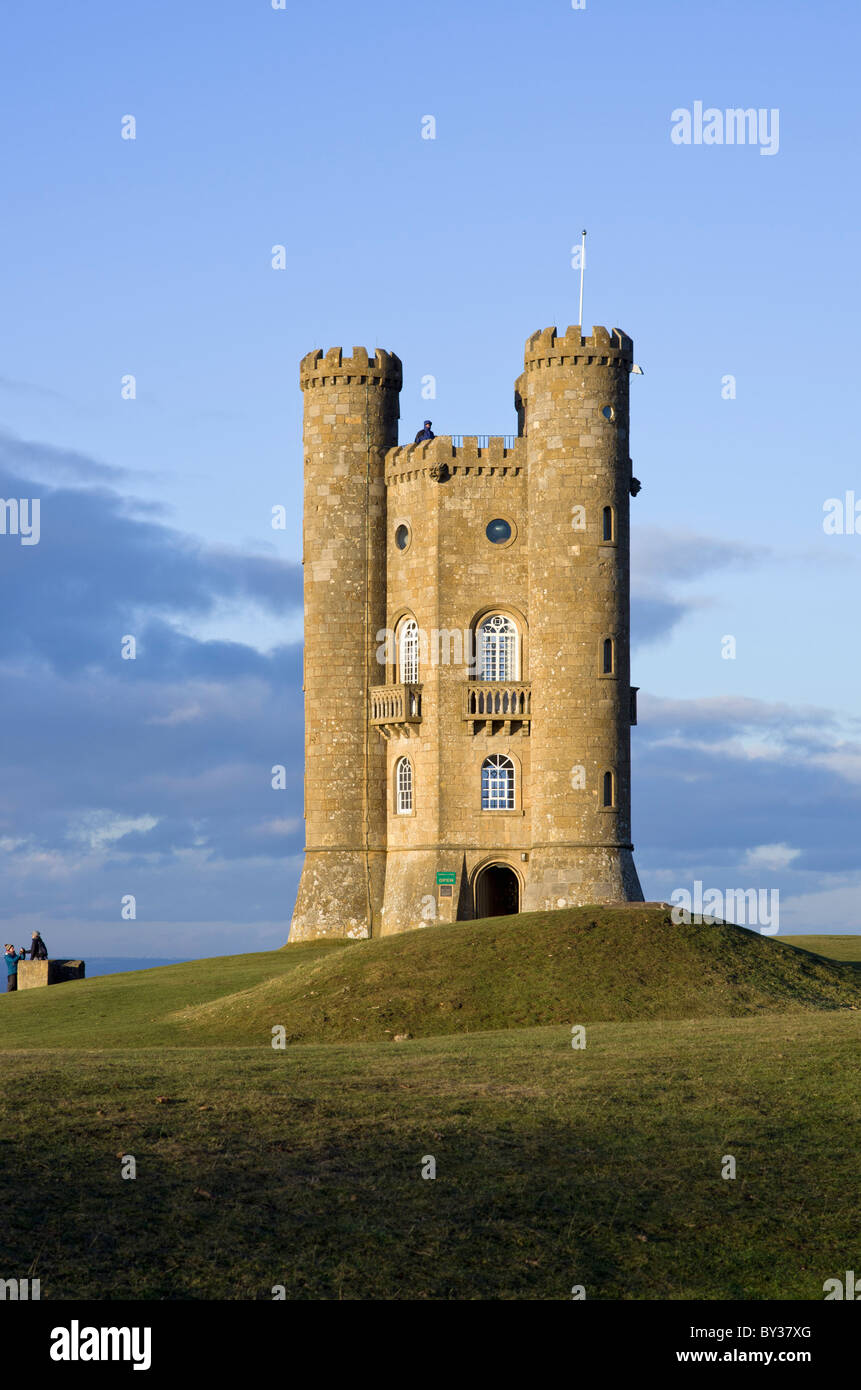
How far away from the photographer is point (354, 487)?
70000 millimetres

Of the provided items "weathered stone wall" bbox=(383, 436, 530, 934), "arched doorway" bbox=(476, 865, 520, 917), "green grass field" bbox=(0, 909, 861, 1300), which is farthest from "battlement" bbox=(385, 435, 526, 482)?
"green grass field" bbox=(0, 909, 861, 1300)

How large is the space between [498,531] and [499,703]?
21.9 feet

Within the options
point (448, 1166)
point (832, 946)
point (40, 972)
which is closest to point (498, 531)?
point (832, 946)

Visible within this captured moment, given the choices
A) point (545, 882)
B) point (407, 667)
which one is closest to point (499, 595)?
point (407, 667)

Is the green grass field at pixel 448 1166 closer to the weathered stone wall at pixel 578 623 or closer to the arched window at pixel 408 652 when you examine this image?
the weathered stone wall at pixel 578 623

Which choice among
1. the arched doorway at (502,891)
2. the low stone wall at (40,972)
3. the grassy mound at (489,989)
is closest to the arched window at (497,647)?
the arched doorway at (502,891)

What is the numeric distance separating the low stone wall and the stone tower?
32.1ft

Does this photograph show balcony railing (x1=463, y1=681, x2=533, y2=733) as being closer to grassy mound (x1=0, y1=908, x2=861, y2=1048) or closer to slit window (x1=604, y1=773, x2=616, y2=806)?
slit window (x1=604, y1=773, x2=616, y2=806)

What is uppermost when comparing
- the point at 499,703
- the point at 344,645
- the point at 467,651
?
the point at 344,645

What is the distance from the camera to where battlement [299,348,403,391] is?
70562 mm

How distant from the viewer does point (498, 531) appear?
66.9m

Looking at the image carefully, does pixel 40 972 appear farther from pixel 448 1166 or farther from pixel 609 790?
pixel 448 1166
